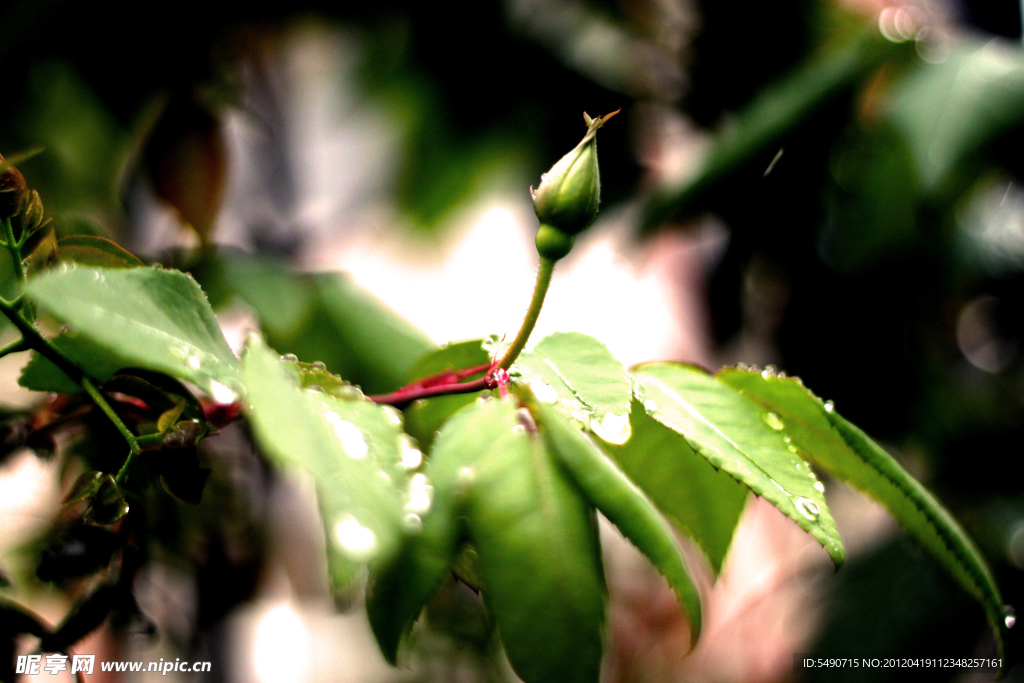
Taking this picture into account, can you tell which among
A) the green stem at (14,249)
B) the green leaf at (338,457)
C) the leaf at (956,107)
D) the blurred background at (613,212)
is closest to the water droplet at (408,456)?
the green leaf at (338,457)

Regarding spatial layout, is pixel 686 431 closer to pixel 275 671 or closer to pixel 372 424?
pixel 372 424

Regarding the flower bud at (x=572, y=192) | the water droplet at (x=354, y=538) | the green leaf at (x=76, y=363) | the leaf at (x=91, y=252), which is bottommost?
the green leaf at (x=76, y=363)

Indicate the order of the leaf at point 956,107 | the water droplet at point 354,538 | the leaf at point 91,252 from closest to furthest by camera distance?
1. the water droplet at point 354,538
2. the leaf at point 91,252
3. the leaf at point 956,107

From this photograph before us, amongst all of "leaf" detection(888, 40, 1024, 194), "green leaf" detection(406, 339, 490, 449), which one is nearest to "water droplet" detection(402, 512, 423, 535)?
"green leaf" detection(406, 339, 490, 449)

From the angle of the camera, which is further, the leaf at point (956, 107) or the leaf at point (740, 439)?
the leaf at point (956, 107)

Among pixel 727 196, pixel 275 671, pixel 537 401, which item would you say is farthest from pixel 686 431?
pixel 275 671

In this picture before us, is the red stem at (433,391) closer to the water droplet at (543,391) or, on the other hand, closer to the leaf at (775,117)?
the water droplet at (543,391)

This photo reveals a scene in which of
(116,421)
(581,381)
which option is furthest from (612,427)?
(116,421)

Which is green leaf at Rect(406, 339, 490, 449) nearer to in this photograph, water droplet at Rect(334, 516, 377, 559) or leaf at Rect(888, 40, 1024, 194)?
water droplet at Rect(334, 516, 377, 559)
